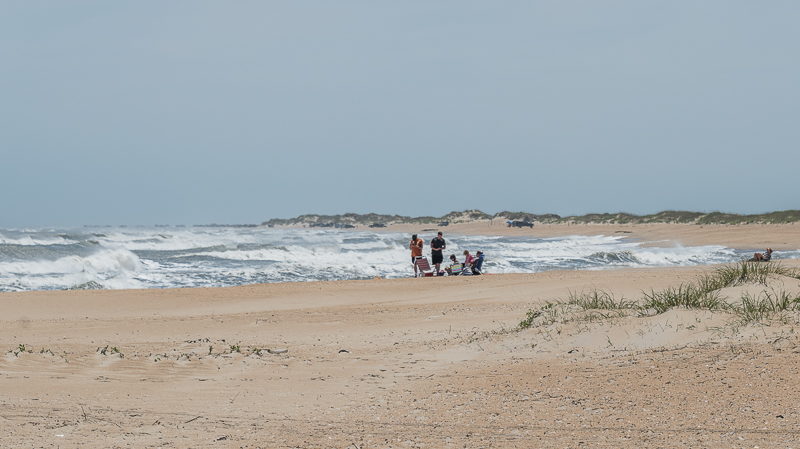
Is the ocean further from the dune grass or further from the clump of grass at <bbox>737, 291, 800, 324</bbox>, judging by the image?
the clump of grass at <bbox>737, 291, 800, 324</bbox>

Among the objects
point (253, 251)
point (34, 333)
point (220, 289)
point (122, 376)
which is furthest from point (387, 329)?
point (253, 251)

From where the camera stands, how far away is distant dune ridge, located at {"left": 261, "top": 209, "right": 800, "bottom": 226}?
189ft

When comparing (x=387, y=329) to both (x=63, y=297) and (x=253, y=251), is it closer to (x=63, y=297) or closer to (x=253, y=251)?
(x=63, y=297)

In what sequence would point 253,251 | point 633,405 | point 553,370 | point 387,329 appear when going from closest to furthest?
1. point 633,405
2. point 553,370
3. point 387,329
4. point 253,251

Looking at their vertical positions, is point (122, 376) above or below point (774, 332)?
below

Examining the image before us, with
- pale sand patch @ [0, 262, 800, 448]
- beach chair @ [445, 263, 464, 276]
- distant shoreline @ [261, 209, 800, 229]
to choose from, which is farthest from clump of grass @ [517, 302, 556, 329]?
distant shoreline @ [261, 209, 800, 229]

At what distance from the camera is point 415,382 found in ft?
24.3

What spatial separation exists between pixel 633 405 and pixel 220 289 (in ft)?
46.9

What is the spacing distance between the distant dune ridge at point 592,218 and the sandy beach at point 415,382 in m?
49.8

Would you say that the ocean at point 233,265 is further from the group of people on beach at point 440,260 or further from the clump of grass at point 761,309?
the clump of grass at point 761,309

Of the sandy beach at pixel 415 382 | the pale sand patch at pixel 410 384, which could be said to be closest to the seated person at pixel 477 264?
the sandy beach at pixel 415 382

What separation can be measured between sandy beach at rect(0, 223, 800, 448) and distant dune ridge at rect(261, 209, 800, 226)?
164 feet

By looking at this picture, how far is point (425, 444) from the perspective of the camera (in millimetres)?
5363

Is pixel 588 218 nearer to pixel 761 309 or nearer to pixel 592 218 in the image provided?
pixel 592 218
